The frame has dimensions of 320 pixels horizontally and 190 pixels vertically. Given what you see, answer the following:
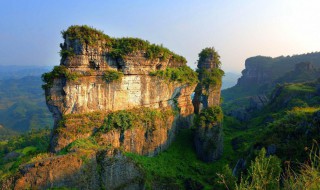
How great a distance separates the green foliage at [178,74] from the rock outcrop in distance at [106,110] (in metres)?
0.11

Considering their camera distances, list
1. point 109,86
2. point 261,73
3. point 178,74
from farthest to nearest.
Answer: point 261,73 < point 178,74 < point 109,86

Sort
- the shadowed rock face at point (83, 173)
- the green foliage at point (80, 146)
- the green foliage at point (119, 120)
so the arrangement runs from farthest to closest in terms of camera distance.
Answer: the green foliage at point (119, 120), the green foliage at point (80, 146), the shadowed rock face at point (83, 173)

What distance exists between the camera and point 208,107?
29.1 metres

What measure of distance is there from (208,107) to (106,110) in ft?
41.2

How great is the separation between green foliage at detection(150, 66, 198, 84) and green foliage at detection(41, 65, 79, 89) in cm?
846

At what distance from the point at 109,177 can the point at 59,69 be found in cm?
950

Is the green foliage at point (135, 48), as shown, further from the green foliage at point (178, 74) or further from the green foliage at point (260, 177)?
the green foliage at point (260, 177)

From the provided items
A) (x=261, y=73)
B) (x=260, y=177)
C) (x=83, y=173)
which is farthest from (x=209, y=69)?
(x=261, y=73)

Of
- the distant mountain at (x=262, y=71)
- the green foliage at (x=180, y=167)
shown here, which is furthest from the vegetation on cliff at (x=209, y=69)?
the distant mountain at (x=262, y=71)

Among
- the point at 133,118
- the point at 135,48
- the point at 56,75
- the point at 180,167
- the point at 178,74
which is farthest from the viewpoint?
the point at 178,74

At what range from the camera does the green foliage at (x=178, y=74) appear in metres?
26.3

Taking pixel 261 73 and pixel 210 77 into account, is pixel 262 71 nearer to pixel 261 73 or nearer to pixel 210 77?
pixel 261 73

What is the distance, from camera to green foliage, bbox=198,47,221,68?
3419cm

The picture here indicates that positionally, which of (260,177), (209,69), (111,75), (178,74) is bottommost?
(260,177)
